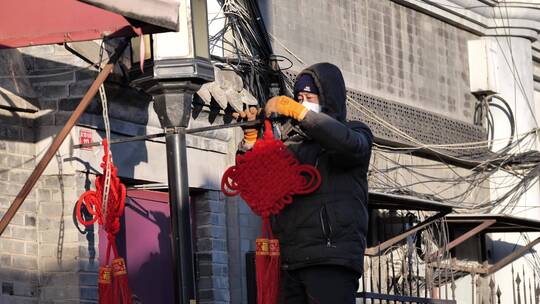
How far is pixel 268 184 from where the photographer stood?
24.5 ft

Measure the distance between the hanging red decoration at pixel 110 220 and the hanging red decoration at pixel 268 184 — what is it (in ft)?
2.76

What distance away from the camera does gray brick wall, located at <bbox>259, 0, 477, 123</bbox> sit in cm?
1246

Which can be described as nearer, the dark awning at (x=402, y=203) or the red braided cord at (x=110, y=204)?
the red braided cord at (x=110, y=204)

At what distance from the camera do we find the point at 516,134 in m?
15.5

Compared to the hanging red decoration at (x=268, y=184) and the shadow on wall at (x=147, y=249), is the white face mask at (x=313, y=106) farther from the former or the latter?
the shadow on wall at (x=147, y=249)

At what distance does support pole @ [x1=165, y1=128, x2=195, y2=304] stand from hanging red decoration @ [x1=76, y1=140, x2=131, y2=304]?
32cm

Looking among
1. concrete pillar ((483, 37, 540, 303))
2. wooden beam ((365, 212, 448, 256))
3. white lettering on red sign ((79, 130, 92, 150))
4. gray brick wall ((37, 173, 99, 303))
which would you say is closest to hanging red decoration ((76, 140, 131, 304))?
gray brick wall ((37, 173, 99, 303))

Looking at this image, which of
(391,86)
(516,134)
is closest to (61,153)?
(391,86)

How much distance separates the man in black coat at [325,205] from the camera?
718cm

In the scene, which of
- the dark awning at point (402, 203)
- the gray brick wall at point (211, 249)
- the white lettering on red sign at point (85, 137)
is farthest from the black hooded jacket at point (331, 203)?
the dark awning at point (402, 203)

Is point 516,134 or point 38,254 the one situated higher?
point 516,134

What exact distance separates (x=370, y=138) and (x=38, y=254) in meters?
2.50

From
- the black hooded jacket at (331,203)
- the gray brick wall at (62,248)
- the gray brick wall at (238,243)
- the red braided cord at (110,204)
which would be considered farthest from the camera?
the gray brick wall at (238,243)

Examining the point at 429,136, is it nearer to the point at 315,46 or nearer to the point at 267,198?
the point at 315,46
